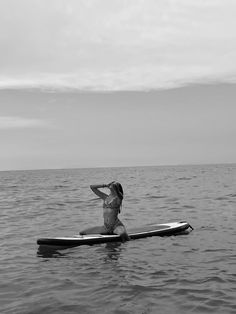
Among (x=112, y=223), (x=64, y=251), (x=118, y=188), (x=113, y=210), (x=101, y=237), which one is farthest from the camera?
(x=112, y=223)

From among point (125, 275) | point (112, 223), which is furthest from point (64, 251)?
point (125, 275)

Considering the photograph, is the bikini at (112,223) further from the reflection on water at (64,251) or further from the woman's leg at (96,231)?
the reflection on water at (64,251)

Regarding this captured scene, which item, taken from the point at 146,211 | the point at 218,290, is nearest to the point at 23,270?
the point at 218,290

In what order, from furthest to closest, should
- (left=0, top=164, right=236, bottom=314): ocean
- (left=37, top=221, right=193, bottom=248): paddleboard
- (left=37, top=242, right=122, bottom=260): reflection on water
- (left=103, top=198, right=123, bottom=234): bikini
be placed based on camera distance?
(left=103, top=198, right=123, bottom=234): bikini < (left=37, top=221, right=193, bottom=248): paddleboard < (left=37, top=242, right=122, bottom=260): reflection on water < (left=0, top=164, right=236, bottom=314): ocean

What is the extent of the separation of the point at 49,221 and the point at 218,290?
42.6 feet

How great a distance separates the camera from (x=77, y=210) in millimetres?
25266

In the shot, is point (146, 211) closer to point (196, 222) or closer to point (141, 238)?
point (196, 222)

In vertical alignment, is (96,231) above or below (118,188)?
below

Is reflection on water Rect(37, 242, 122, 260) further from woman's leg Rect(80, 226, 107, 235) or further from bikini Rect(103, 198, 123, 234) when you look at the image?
woman's leg Rect(80, 226, 107, 235)

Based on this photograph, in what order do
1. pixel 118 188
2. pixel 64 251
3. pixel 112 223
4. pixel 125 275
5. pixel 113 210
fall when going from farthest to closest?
pixel 112 223 < pixel 113 210 < pixel 118 188 < pixel 64 251 < pixel 125 275

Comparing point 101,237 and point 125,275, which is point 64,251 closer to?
point 101,237

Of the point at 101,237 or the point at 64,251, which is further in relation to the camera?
the point at 101,237

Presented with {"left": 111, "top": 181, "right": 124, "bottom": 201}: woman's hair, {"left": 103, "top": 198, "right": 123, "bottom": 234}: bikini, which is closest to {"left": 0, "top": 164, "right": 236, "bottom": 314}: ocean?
{"left": 103, "top": 198, "right": 123, "bottom": 234}: bikini

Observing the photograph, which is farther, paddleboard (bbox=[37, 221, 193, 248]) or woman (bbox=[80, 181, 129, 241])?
woman (bbox=[80, 181, 129, 241])
